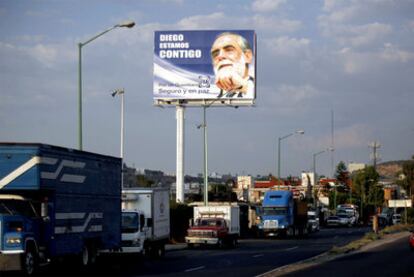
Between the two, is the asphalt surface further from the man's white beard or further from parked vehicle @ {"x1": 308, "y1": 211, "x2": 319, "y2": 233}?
parked vehicle @ {"x1": 308, "y1": 211, "x2": 319, "y2": 233}

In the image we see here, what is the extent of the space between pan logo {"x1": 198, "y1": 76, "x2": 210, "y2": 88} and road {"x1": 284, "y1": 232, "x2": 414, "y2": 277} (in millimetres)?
24193

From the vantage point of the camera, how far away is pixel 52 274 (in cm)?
2606

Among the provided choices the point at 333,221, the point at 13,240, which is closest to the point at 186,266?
the point at 13,240

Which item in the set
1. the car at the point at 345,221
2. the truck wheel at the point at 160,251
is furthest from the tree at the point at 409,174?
the truck wheel at the point at 160,251

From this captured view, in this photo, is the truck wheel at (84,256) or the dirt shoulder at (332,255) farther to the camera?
the truck wheel at (84,256)

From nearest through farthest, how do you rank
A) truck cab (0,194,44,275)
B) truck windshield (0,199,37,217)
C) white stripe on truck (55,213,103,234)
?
truck cab (0,194,44,275), truck windshield (0,199,37,217), white stripe on truck (55,213,103,234)

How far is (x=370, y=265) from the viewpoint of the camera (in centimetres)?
2973

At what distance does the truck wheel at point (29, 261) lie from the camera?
22947 mm

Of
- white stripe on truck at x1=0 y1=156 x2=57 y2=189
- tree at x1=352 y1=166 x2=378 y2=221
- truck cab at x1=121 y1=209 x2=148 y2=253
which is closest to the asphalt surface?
truck cab at x1=121 y1=209 x2=148 y2=253

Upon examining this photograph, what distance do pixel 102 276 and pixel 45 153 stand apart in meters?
4.52

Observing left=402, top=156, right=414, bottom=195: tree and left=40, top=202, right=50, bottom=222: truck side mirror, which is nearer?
left=40, top=202, right=50, bottom=222: truck side mirror

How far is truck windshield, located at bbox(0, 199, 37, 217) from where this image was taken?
77.5ft

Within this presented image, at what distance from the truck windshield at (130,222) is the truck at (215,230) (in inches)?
445

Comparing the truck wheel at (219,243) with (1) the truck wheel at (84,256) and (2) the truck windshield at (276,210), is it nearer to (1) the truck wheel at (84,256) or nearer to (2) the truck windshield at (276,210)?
(2) the truck windshield at (276,210)
